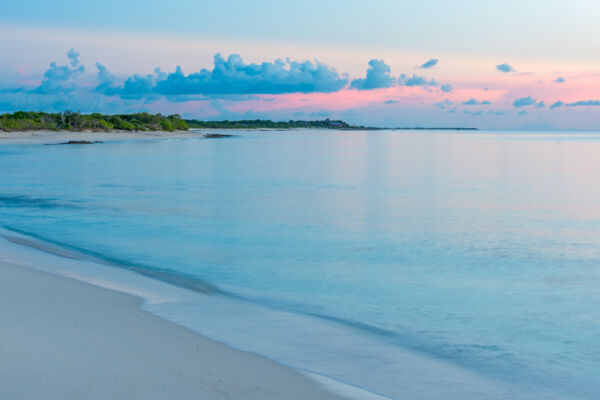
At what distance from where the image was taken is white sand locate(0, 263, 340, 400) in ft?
11.5

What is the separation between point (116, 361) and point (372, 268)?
18.0 feet

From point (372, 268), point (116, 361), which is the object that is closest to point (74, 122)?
point (372, 268)

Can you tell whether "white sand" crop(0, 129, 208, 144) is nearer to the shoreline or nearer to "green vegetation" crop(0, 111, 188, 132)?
"green vegetation" crop(0, 111, 188, 132)

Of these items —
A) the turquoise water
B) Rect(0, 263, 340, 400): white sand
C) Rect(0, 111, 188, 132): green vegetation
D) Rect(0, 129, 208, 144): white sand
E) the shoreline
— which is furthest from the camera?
Rect(0, 111, 188, 132): green vegetation

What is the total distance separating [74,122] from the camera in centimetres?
7775

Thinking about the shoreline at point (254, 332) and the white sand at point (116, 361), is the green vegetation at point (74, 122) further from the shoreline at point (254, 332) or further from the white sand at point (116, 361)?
the white sand at point (116, 361)

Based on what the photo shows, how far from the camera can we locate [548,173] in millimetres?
29812

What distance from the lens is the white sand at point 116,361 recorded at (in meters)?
3.49

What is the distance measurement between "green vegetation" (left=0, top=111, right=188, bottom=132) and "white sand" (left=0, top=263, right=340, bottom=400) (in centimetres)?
6488

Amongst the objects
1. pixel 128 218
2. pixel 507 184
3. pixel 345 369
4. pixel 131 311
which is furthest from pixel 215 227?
pixel 507 184

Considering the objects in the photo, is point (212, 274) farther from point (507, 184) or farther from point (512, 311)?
point (507, 184)

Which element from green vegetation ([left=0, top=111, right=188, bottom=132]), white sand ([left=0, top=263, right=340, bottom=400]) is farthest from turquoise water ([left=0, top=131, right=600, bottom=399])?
green vegetation ([left=0, top=111, right=188, bottom=132])

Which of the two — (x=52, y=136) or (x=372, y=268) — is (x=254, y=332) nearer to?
(x=372, y=268)

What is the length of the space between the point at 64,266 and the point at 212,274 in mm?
2160
